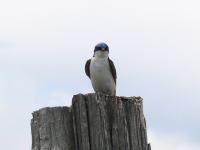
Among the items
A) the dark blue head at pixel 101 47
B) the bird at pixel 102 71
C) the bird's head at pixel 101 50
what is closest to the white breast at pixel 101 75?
the bird at pixel 102 71

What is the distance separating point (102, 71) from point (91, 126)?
160 inches

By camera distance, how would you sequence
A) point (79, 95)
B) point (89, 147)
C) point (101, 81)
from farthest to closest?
point (101, 81) < point (79, 95) < point (89, 147)

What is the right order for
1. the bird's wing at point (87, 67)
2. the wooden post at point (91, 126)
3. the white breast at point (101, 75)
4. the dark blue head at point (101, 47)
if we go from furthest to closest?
the bird's wing at point (87, 67)
the dark blue head at point (101, 47)
the white breast at point (101, 75)
the wooden post at point (91, 126)

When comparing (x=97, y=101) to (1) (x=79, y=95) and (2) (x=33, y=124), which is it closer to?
(1) (x=79, y=95)

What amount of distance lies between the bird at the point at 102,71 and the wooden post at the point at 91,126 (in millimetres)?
3782

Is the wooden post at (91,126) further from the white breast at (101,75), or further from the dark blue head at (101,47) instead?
the dark blue head at (101,47)

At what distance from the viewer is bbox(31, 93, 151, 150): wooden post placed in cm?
429

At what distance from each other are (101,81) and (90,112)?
4.01 m

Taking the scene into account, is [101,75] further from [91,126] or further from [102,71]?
[91,126]

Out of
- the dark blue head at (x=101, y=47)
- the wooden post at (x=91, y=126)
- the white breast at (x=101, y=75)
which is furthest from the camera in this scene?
the dark blue head at (x=101, y=47)

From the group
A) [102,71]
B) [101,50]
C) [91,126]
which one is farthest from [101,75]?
[91,126]

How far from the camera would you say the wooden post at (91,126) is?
4.29 metres

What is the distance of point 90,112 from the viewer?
4.39m

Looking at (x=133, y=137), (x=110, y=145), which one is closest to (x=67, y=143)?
(x=110, y=145)
